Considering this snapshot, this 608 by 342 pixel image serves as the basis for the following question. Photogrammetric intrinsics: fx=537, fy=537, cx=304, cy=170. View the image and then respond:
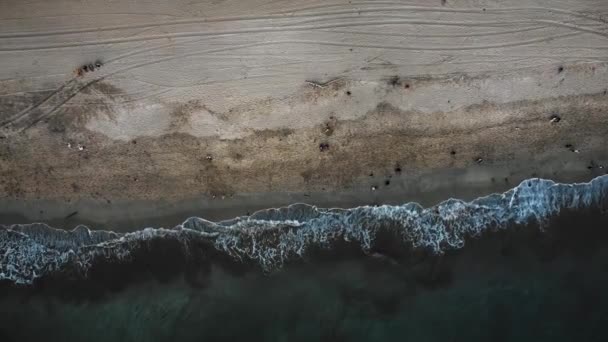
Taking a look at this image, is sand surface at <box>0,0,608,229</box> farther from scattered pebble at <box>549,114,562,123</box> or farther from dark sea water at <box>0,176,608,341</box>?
dark sea water at <box>0,176,608,341</box>

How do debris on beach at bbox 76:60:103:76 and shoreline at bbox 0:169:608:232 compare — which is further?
shoreline at bbox 0:169:608:232

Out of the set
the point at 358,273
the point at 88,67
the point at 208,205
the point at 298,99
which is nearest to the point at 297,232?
the point at 358,273

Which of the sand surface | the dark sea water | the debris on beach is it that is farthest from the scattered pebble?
the debris on beach

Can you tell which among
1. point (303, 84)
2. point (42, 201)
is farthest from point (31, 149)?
point (303, 84)

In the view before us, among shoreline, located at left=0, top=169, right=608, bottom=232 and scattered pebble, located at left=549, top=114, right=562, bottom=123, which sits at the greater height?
scattered pebble, located at left=549, top=114, right=562, bottom=123

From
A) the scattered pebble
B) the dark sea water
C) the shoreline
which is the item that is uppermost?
the scattered pebble

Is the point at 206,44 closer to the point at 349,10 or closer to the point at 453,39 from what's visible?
the point at 349,10

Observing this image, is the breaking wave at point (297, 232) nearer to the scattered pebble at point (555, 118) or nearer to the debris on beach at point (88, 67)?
the scattered pebble at point (555, 118)

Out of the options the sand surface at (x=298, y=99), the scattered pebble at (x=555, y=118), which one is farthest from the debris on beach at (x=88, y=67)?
the scattered pebble at (x=555, y=118)
